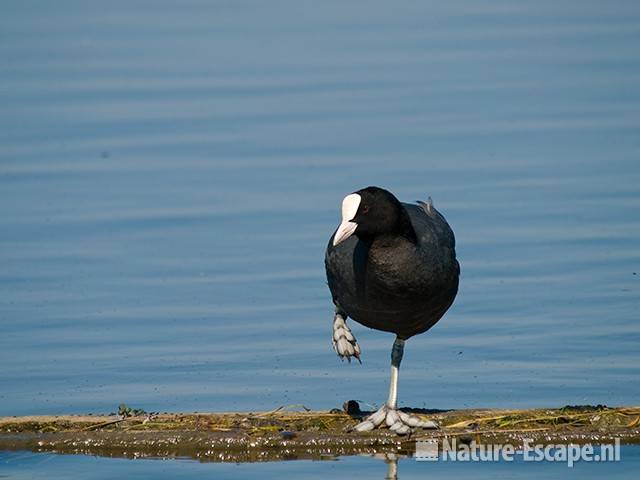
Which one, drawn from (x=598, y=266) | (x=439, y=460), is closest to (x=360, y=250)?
(x=439, y=460)

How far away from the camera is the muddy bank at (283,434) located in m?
7.45

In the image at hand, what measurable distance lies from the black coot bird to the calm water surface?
3.37 feet

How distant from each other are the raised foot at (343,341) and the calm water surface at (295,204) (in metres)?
0.81

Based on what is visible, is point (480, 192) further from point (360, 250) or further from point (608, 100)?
point (360, 250)

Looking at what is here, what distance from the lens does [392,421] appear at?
24.7ft

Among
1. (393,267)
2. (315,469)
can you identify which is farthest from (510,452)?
(393,267)

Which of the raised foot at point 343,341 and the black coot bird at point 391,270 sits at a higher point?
the black coot bird at point 391,270

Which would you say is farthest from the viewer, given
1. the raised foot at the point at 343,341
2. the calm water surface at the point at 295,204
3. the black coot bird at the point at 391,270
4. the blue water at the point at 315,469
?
the calm water surface at the point at 295,204

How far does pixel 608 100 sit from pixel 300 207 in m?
5.50

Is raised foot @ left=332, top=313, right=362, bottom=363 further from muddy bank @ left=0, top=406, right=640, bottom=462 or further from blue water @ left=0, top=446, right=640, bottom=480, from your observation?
blue water @ left=0, top=446, right=640, bottom=480

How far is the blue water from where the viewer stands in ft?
23.7

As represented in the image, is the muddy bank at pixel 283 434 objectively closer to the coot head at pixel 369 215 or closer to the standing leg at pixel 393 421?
the standing leg at pixel 393 421

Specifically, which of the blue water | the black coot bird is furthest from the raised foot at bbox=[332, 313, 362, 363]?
the blue water

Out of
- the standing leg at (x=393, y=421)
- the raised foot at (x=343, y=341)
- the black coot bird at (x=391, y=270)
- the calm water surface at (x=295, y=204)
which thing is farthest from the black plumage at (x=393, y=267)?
the calm water surface at (x=295, y=204)
